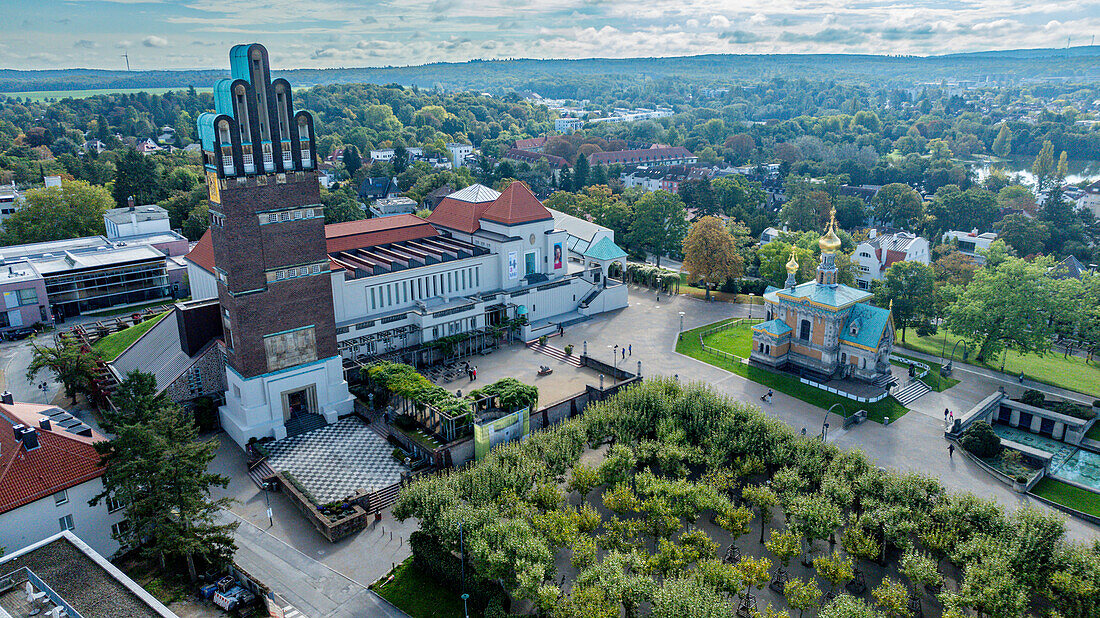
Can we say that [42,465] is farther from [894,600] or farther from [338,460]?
[894,600]

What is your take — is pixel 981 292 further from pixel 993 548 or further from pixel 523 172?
pixel 523 172

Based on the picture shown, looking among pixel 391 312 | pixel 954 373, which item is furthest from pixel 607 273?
pixel 954 373

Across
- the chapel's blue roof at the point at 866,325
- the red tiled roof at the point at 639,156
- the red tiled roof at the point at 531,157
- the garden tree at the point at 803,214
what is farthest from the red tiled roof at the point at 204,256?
the red tiled roof at the point at 639,156

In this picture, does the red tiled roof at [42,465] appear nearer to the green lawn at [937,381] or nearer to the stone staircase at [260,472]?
the stone staircase at [260,472]

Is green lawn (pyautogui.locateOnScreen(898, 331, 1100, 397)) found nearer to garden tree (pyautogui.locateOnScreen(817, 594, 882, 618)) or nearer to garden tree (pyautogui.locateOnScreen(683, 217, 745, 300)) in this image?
garden tree (pyautogui.locateOnScreen(683, 217, 745, 300))

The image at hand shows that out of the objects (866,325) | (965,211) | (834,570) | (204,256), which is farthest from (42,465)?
(965,211)

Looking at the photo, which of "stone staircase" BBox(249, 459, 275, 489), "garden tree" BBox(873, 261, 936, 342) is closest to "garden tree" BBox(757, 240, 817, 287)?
"garden tree" BBox(873, 261, 936, 342)
